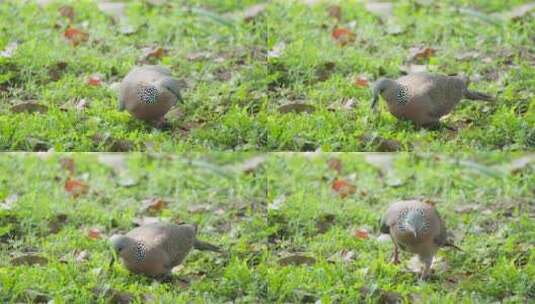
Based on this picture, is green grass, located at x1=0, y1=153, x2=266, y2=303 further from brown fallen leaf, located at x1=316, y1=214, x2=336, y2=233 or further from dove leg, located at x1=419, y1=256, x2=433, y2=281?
dove leg, located at x1=419, y1=256, x2=433, y2=281

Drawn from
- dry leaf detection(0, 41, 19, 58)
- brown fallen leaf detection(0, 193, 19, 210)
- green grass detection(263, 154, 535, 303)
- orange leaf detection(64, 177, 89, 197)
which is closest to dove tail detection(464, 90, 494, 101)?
green grass detection(263, 154, 535, 303)

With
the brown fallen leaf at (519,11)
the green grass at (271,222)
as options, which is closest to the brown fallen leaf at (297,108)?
the green grass at (271,222)

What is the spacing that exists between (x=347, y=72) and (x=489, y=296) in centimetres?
Result: 212

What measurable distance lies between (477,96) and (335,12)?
1.54 metres

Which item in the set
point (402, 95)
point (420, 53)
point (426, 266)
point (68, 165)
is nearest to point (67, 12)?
point (68, 165)

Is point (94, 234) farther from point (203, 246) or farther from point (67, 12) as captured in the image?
point (67, 12)

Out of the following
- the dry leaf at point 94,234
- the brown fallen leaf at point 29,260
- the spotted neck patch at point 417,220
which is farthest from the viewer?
the dry leaf at point 94,234

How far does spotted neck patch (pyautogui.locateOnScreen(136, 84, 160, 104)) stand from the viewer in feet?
22.7

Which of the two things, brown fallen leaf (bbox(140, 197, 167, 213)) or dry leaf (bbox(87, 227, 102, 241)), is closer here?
dry leaf (bbox(87, 227, 102, 241))

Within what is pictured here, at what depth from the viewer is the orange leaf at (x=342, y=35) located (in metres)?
8.11

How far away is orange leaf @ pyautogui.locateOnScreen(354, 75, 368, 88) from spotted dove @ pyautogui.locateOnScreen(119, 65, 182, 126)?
4.29 feet

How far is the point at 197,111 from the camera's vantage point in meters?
7.40

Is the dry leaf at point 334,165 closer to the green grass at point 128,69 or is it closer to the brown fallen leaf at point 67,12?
the green grass at point 128,69

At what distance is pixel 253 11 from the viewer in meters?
8.25
